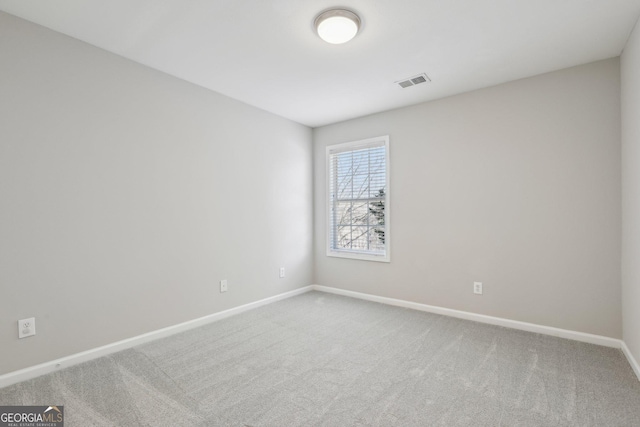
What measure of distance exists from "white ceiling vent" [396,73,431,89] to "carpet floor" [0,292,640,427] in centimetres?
241

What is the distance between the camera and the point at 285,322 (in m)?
3.18

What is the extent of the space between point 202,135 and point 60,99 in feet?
3.74

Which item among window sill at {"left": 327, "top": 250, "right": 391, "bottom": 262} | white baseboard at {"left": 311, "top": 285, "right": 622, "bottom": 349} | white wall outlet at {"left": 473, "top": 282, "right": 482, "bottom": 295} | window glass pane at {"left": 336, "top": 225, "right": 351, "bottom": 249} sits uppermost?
window glass pane at {"left": 336, "top": 225, "right": 351, "bottom": 249}

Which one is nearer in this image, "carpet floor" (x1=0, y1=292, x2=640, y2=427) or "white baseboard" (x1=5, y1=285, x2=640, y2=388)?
"carpet floor" (x1=0, y1=292, x2=640, y2=427)

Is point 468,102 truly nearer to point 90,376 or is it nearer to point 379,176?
point 379,176

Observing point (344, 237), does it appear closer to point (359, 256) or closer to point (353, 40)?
point (359, 256)

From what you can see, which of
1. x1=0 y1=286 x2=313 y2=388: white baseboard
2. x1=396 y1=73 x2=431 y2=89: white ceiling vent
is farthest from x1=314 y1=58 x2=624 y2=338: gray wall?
x1=0 y1=286 x2=313 y2=388: white baseboard

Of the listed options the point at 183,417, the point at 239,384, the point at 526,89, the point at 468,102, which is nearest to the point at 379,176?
the point at 468,102

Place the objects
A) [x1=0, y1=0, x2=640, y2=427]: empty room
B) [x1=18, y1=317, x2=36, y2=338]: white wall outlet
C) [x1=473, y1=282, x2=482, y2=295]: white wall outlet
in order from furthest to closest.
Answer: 1. [x1=473, y1=282, x2=482, y2=295]: white wall outlet
2. [x1=18, y1=317, x2=36, y2=338]: white wall outlet
3. [x1=0, y1=0, x2=640, y2=427]: empty room

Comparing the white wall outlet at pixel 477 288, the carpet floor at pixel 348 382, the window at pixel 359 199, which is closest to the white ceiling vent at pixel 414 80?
the window at pixel 359 199

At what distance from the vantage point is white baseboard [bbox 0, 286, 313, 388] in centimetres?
204

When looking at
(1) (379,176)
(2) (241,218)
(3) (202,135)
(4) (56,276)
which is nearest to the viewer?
(4) (56,276)

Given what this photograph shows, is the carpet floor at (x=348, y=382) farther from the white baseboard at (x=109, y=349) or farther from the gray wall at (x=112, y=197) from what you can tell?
the gray wall at (x=112, y=197)
